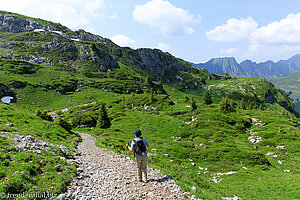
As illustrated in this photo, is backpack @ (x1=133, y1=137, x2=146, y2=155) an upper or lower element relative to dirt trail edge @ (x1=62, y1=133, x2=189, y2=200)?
upper

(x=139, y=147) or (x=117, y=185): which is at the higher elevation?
(x=139, y=147)

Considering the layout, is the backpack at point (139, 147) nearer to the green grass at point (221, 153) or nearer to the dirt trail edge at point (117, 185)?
the dirt trail edge at point (117, 185)

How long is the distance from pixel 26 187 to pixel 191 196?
981 cm

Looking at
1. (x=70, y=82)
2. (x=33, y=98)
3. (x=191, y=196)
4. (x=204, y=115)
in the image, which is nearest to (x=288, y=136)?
(x=204, y=115)

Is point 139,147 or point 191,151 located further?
point 191,151

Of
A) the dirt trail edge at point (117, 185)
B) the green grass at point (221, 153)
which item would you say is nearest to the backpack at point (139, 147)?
the dirt trail edge at point (117, 185)

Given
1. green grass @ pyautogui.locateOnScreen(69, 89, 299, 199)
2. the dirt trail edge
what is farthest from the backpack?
green grass @ pyautogui.locateOnScreen(69, 89, 299, 199)

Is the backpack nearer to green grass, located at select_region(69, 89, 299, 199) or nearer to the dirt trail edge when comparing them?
the dirt trail edge

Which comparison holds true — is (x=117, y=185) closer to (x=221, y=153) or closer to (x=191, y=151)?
(x=191, y=151)

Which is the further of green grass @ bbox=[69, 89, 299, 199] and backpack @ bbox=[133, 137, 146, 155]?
green grass @ bbox=[69, 89, 299, 199]

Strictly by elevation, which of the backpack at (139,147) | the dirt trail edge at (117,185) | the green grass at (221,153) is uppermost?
the backpack at (139,147)

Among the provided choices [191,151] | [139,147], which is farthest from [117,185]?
[191,151]

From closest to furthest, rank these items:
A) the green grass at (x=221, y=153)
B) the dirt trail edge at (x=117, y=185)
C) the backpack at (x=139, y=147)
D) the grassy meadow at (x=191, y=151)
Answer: the dirt trail edge at (x=117, y=185) → the grassy meadow at (x=191, y=151) → the backpack at (x=139, y=147) → the green grass at (x=221, y=153)

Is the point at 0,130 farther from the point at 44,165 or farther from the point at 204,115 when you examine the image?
the point at 204,115
